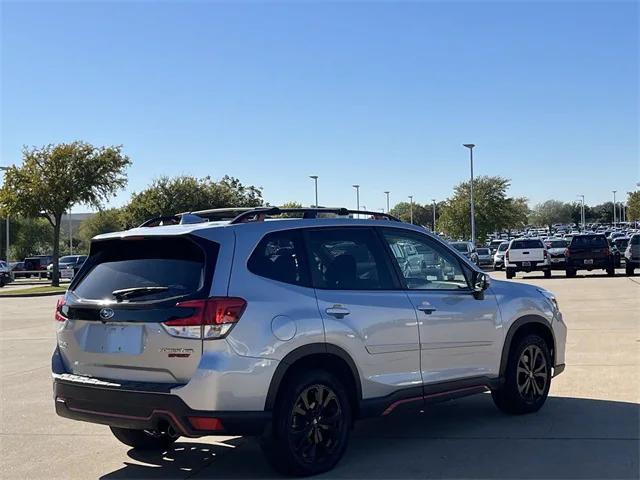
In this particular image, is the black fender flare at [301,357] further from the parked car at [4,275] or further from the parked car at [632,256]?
the parked car at [4,275]

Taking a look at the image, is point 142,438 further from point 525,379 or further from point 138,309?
point 525,379

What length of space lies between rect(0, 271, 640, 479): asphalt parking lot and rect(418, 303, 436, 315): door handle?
3.63 ft

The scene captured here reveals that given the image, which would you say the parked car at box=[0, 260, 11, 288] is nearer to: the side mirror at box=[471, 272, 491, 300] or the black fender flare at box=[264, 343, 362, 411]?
the side mirror at box=[471, 272, 491, 300]

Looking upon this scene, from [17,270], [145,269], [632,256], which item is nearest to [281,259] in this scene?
[145,269]

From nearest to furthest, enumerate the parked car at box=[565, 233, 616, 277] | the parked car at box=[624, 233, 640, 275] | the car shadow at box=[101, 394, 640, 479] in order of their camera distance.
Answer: the car shadow at box=[101, 394, 640, 479]
the parked car at box=[565, 233, 616, 277]
the parked car at box=[624, 233, 640, 275]

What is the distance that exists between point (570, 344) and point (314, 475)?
713cm

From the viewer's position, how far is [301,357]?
5328mm

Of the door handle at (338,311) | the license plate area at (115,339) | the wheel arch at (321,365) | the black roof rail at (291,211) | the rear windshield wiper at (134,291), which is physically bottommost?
the wheel arch at (321,365)

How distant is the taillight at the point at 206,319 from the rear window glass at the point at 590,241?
28.1 meters

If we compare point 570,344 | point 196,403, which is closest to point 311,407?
point 196,403

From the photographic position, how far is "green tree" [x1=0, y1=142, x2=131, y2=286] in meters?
36.0

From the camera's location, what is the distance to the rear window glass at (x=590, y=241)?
30656 mm

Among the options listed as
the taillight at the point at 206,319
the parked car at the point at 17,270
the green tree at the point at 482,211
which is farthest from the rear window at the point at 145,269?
the green tree at the point at 482,211

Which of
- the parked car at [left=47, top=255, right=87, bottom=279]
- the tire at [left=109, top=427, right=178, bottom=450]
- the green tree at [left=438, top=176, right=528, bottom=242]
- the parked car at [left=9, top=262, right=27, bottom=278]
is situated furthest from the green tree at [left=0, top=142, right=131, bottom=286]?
the green tree at [left=438, top=176, right=528, bottom=242]
